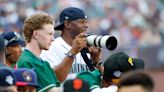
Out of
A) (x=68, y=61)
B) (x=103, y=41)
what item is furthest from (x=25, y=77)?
(x=103, y=41)

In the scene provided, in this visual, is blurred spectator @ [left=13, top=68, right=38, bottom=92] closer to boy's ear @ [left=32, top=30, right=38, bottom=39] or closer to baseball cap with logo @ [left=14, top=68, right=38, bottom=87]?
baseball cap with logo @ [left=14, top=68, right=38, bottom=87]

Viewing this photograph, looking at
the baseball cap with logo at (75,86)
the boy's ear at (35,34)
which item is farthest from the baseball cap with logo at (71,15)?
the baseball cap with logo at (75,86)

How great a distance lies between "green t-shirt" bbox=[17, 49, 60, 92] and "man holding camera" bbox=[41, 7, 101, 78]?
60 cm

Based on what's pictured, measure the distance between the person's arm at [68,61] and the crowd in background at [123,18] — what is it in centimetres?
1000

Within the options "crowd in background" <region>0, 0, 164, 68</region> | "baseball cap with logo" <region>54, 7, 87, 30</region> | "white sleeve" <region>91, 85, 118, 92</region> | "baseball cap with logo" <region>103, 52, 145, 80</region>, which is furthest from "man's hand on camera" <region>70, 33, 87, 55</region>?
"crowd in background" <region>0, 0, 164, 68</region>

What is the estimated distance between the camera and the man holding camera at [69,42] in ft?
22.5

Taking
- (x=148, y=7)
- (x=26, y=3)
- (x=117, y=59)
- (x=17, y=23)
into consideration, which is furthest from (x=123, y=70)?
(x=148, y=7)

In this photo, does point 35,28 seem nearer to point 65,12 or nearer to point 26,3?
point 65,12

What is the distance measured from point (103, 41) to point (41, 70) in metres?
0.55

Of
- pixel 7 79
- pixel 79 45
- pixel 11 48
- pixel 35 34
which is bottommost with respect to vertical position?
pixel 7 79

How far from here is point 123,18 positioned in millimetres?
18047

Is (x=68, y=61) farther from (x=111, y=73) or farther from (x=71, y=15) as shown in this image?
(x=71, y=15)

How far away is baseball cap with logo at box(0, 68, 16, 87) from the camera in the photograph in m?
5.19

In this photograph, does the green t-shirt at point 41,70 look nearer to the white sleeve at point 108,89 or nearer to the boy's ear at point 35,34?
the boy's ear at point 35,34
